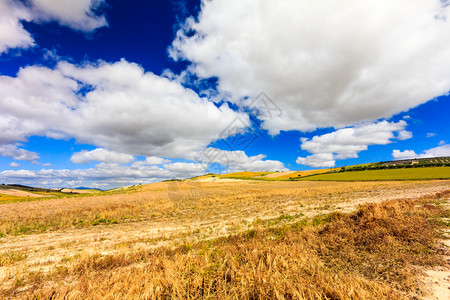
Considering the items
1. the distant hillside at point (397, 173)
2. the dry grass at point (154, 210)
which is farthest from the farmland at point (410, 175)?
the dry grass at point (154, 210)

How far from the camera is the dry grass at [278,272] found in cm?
424

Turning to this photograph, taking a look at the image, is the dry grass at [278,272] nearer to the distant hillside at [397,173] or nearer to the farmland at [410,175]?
the farmland at [410,175]

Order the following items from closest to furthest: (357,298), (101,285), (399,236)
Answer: (357,298) < (101,285) < (399,236)

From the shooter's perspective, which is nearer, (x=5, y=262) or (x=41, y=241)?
(x=5, y=262)

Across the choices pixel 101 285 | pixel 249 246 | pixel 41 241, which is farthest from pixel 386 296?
pixel 41 241

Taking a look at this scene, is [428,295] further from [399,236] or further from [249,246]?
[249,246]

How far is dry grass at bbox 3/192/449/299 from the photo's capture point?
4238 millimetres

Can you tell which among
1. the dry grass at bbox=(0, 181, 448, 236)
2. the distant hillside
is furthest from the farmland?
the dry grass at bbox=(0, 181, 448, 236)

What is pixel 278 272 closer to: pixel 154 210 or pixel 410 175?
pixel 154 210

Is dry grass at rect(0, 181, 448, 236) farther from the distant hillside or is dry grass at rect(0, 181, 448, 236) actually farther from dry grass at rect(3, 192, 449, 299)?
the distant hillside

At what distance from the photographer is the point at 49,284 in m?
5.86

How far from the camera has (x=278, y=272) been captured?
4.86 metres

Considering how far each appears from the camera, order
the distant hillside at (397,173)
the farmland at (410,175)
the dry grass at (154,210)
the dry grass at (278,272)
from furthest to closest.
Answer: the distant hillside at (397,173) → the farmland at (410,175) → the dry grass at (154,210) → the dry grass at (278,272)

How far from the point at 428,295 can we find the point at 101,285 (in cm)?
758
